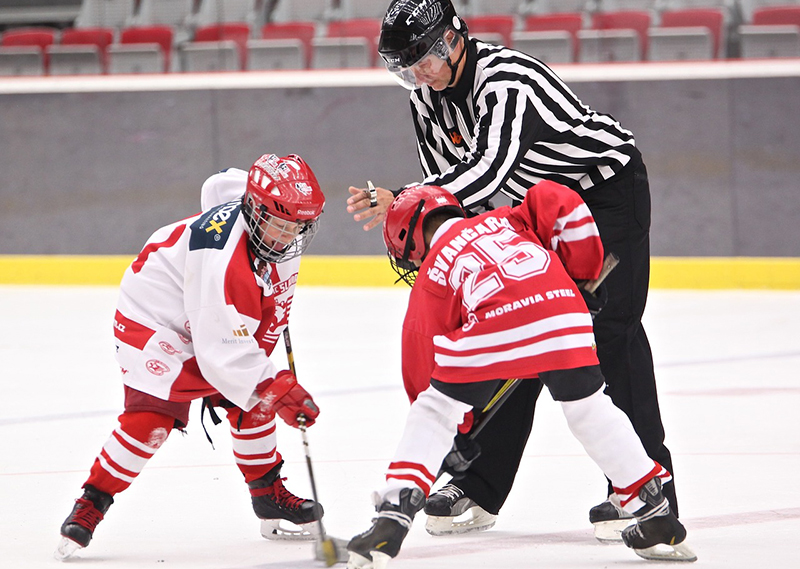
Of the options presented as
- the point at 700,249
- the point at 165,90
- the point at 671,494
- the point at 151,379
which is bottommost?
the point at 700,249

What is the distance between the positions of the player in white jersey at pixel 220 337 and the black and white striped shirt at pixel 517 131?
36 centimetres

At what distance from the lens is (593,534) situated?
287 cm

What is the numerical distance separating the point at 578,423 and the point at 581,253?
0.35 metres

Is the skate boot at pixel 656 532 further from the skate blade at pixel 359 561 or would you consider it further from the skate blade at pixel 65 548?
the skate blade at pixel 65 548

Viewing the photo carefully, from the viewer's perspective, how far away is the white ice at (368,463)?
9.05 ft

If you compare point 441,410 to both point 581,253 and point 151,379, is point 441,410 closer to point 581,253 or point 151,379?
point 581,253

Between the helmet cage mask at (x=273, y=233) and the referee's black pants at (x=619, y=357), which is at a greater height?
the helmet cage mask at (x=273, y=233)

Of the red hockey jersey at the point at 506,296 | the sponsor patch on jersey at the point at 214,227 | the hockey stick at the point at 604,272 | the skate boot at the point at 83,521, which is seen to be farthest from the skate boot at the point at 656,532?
the skate boot at the point at 83,521

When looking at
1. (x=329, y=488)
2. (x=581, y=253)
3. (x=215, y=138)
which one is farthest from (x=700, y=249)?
(x=581, y=253)

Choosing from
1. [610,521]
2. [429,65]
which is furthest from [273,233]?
[610,521]

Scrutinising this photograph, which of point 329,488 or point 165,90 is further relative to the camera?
point 165,90

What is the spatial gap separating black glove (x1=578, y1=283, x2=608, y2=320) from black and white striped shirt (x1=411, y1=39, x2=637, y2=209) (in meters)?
0.32

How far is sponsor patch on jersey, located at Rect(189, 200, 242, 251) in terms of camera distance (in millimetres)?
2699

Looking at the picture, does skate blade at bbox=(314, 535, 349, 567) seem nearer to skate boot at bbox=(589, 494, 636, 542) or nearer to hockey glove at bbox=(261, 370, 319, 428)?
hockey glove at bbox=(261, 370, 319, 428)
